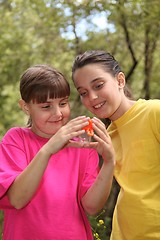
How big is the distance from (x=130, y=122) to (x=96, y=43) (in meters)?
4.57

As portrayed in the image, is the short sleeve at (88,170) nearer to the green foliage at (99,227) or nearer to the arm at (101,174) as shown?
the arm at (101,174)

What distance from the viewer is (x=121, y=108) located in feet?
8.71

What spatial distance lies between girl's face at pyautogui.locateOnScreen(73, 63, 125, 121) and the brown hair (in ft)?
0.39

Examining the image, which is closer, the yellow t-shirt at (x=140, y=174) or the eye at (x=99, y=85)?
the yellow t-shirt at (x=140, y=174)

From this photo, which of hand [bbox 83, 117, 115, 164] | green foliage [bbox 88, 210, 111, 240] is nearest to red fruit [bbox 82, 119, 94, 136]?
hand [bbox 83, 117, 115, 164]

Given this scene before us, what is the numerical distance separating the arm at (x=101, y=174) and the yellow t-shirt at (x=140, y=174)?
0.15 meters

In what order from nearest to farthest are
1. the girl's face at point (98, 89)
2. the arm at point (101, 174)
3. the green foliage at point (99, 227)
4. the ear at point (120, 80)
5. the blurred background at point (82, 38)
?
the arm at point (101, 174) < the girl's face at point (98, 89) < the ear at point (120, 80) < the green foliage at point (99, 227) < the blurred background at point (82, 38)

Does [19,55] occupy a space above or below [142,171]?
below

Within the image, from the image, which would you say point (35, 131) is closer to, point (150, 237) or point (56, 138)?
point (56, 138)

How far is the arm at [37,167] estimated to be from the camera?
87.0 inches

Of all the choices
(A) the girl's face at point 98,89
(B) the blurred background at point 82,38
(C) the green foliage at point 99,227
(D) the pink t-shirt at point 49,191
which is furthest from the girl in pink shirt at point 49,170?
(B) the blurred background at point 82,38

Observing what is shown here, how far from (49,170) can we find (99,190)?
291mm

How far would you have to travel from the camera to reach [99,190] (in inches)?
93.7

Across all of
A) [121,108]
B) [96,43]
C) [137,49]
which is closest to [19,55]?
[96,43]
